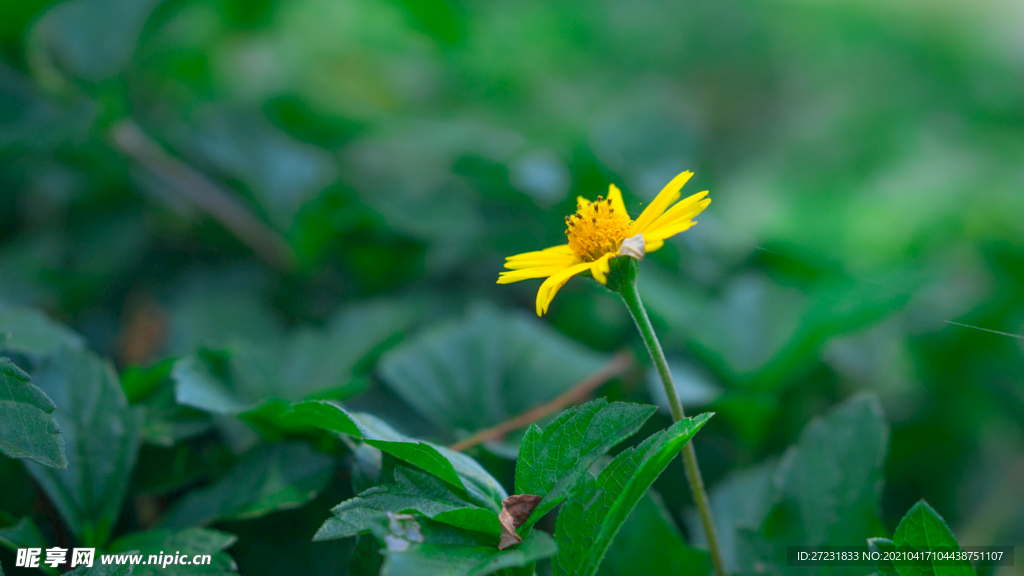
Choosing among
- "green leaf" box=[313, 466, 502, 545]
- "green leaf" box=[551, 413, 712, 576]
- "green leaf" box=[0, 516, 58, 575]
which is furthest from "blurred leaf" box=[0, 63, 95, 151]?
"green leaf" box=[551, 413, 712, 576]

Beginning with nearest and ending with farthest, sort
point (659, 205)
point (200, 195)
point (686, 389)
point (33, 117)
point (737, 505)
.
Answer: point (659, 205)
point (737, 505)
point (686, 389)
point (33, 117)
point (200, 195)

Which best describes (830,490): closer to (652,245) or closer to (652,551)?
(652,551)

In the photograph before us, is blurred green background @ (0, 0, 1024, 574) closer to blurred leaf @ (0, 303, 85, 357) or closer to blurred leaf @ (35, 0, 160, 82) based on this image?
blurred leaf @ (35, 0, 160, 82)

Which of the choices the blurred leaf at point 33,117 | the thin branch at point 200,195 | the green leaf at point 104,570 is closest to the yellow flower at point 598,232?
the green leaf at point 104,570

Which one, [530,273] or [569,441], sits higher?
[530,273]

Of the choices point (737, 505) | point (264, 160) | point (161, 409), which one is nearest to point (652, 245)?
point (737, 505)

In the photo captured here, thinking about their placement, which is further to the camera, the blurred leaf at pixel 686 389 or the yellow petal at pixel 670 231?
the blurred leaf at pixel 686 389

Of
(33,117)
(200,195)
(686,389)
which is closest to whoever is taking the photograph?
(686,389)

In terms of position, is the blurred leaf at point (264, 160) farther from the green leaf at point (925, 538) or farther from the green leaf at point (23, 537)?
the green leaf at point (925, 538)
